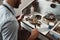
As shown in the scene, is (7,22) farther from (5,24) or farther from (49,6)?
(49,6)

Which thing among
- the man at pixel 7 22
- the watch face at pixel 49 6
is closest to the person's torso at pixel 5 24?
the man at pixel 7 22

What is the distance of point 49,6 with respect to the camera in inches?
61.3

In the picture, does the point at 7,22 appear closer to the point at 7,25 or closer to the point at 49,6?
the point at 7,25

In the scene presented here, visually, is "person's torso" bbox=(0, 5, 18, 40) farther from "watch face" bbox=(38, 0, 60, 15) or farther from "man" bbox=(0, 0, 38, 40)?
"watch face" bbox=(38, 0, 60, 15)

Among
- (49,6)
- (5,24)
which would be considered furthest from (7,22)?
(49,6)

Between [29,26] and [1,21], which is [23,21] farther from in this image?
[1,21]

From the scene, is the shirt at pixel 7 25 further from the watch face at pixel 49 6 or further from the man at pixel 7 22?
the watch face at pixel 49 6

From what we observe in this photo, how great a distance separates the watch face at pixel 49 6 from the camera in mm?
1520

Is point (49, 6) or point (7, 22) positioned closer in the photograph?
point (7, 22)

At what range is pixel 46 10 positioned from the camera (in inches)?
62.6

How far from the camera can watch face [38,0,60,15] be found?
4.99ft

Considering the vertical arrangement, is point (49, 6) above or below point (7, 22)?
below

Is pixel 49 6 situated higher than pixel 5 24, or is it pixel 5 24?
pixel 5 24

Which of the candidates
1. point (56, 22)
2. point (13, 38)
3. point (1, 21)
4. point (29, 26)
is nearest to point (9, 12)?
point (1, 21)
